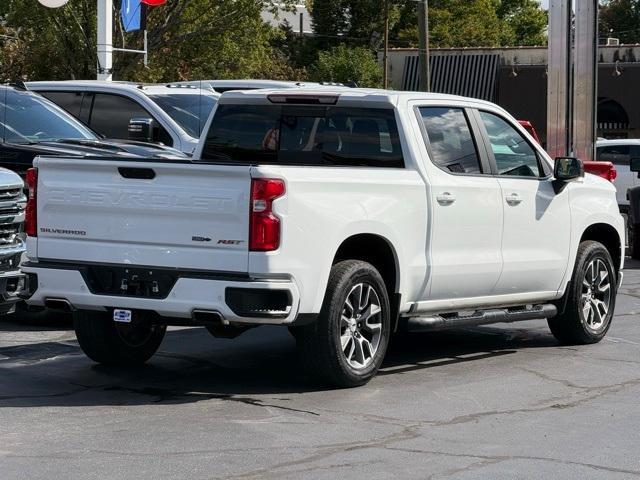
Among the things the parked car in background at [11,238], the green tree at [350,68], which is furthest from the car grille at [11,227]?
the green tree at [350,68]

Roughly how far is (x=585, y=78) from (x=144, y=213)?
1536 cm

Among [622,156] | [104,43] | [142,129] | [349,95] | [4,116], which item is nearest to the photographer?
[349,95]

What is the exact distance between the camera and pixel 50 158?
333 inches

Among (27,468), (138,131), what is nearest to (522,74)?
(138,131)

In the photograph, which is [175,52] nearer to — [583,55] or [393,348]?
[583,55]

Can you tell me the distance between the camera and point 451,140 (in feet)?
31.2

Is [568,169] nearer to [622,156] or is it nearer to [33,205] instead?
[33,205]

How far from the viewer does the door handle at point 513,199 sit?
9727mm

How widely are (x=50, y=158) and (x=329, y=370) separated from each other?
2.23 m

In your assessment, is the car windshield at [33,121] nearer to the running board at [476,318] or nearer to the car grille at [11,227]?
the car grille at [11,227]

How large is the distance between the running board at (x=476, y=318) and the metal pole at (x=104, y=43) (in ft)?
50.2

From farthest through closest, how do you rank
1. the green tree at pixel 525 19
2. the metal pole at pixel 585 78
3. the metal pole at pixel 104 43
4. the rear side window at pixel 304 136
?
the green tree at pixel 525 19 → the metal pole at pixel 104 43 → the metal pole at pixel 585 78 → the rear side window at pixel 304 136

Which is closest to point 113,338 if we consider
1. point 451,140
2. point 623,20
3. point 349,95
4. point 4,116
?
point 349,95

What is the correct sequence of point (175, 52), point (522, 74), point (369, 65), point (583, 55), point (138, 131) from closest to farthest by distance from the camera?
point (138, 131) < point (583, 55) < point (175, 52) < point (522, 74) < point (369, 65)
